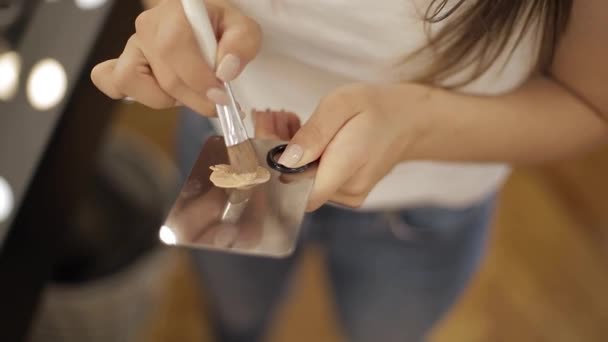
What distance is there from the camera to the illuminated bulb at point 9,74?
1.24 ft

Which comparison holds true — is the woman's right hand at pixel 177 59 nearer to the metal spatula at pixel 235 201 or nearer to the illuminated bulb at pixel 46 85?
the metal spatula at pixel 235 201

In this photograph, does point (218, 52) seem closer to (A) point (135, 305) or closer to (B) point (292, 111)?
(B) point (292, 111)

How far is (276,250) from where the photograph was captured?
0.79 feet

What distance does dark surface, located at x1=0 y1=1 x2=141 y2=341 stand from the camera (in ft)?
1.16

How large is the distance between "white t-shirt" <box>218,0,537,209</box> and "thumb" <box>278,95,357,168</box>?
2 centimetres

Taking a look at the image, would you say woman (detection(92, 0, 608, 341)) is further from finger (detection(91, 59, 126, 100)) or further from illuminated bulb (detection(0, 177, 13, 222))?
illuminated bulb (detection(0, 177, 13, 222))

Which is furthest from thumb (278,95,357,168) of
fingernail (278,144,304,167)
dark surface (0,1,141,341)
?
dark surface (0,1,141,341)

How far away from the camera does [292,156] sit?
0.26 m

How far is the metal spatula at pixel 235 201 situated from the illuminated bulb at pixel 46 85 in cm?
14

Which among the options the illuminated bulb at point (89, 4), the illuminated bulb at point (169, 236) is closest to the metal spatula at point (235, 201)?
the illuminated bulb at point (169, 236)

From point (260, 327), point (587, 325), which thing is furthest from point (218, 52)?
point (587, 325)

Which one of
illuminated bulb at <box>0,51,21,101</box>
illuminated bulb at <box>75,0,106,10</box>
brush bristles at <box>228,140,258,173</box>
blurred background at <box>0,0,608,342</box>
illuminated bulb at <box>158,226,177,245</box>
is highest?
illuminated bulb at <box>75,0,106,10</box>

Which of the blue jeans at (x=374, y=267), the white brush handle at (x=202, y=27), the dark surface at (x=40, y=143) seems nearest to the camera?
the white brush handle at (x=202, y=27)

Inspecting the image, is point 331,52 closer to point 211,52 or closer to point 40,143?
point 211,52
